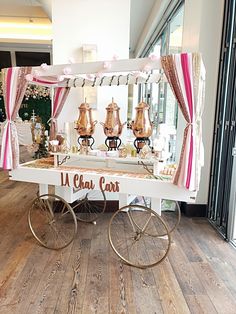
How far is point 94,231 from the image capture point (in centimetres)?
317

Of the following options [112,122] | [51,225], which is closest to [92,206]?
[51,225]

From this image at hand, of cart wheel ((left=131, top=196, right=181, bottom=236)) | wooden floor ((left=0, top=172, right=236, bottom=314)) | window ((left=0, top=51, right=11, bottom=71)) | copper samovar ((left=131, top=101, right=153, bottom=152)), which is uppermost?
window ((left=0, top=51, right=11, bottom=71))

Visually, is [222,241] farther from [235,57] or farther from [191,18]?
[191,18]

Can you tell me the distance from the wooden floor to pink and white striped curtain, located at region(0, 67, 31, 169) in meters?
0.92

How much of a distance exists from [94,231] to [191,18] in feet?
9.29

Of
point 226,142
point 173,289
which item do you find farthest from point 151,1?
point 173,289

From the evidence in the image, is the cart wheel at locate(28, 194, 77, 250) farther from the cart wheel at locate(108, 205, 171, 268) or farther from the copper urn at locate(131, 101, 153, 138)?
the copper urn at locate(131, 101, 153, 138)

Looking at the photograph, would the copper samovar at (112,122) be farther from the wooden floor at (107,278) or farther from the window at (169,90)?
the window at (169,90)

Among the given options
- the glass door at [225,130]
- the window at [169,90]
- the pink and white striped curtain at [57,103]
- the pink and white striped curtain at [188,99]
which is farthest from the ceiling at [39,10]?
the pink and white striped curtain at [188,99]

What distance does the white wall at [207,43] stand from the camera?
3150mm

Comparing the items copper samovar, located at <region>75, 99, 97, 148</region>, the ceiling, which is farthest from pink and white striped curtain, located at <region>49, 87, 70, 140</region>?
the ceiling

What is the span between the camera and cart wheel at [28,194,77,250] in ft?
9.14

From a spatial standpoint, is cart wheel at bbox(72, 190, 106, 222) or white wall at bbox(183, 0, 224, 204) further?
cart wheel at bbox(72, 190, 106, 222)

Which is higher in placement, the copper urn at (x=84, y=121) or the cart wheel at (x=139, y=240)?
the copper urn at (x=84, y=121)
